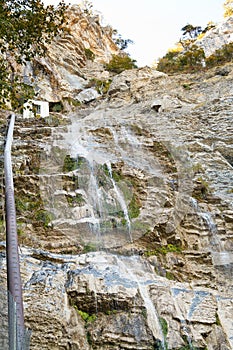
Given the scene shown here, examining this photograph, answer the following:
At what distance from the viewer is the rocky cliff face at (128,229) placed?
5.91 m

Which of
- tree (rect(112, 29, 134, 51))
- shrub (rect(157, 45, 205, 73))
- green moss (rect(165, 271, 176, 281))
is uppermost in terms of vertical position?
tree (rect(112, 29, 134, 51))

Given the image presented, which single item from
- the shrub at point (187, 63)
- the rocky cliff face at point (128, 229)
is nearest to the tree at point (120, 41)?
the shrub at point (187, 63)

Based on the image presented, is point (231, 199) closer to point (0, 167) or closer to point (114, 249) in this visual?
point (114, 249)

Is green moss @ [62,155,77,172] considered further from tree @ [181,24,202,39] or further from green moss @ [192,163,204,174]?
tree @ [181,24,202,39]

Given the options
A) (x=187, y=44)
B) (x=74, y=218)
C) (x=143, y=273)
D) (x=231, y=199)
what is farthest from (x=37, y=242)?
(x=187, y=44)

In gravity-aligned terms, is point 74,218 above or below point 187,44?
below

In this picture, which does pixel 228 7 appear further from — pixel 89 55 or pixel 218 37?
pixel 89 55

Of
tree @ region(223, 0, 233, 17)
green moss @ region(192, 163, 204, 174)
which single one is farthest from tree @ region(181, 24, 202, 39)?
green moss @ region(192, 163, 204, 174)

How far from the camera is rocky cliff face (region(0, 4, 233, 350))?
19.4 ft

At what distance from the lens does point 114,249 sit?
8.45 metres

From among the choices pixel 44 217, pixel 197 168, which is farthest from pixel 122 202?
pixel 197 168

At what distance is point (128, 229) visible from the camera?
9062 mm

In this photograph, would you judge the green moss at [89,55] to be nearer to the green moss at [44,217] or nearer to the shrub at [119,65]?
the shrub at [119,65]

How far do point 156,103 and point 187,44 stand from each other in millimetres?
18954
